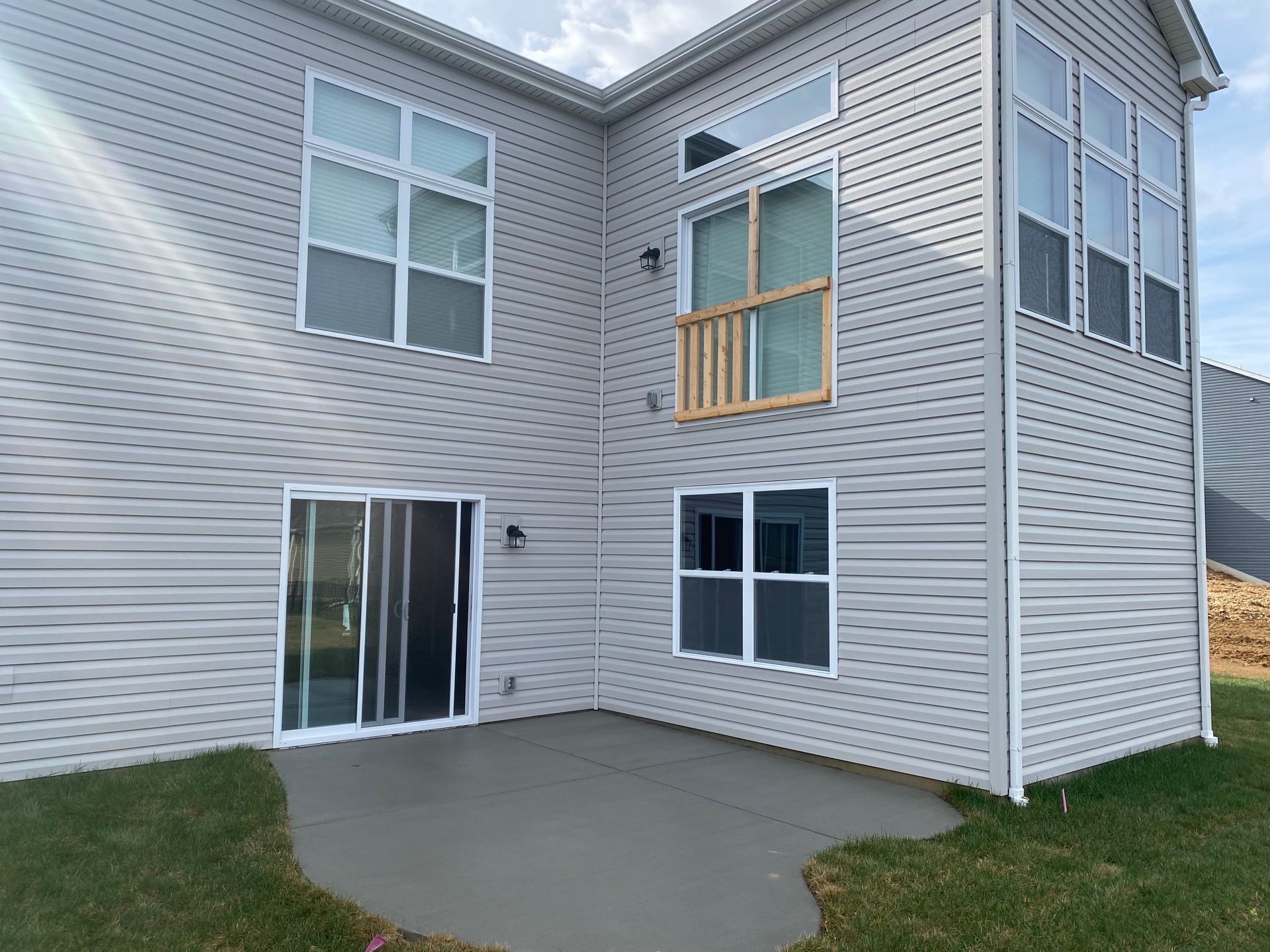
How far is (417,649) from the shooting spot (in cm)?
771

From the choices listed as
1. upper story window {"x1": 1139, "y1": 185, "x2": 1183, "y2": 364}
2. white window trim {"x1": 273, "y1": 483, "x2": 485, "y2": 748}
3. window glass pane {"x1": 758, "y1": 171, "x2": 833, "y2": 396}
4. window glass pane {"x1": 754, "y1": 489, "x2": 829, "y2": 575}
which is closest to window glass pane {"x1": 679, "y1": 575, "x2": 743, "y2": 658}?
window glass pane {"x1": 754, "y1": 489, "x2": 829, "y2": 575}

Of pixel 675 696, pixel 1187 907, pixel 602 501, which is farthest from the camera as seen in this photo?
pixel 602 501

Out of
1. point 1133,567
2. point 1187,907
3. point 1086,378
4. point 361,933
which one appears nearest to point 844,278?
point 1086,378

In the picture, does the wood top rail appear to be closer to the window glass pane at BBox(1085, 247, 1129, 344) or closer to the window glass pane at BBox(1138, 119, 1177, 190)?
the window glass pane at BBox(1085, 247, 1129, 344)

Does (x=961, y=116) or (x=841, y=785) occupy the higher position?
(x=961, y=116)

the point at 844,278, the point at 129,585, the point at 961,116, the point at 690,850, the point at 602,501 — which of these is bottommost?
the point at 690,850

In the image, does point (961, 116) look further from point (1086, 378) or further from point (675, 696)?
point (675, 696)

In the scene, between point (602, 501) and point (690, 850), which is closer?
point (690, 850)

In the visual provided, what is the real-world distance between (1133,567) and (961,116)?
367cm

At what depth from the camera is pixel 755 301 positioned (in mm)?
7520

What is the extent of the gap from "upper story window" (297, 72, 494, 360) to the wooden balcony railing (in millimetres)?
1803

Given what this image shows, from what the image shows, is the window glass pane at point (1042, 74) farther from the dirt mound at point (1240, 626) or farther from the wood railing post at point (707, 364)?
the dirt mound at point (1240, 626)

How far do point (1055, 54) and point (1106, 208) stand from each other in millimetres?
1255

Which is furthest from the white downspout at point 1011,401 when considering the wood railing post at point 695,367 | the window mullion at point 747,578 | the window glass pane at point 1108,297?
the wood railing post at point 695,367
